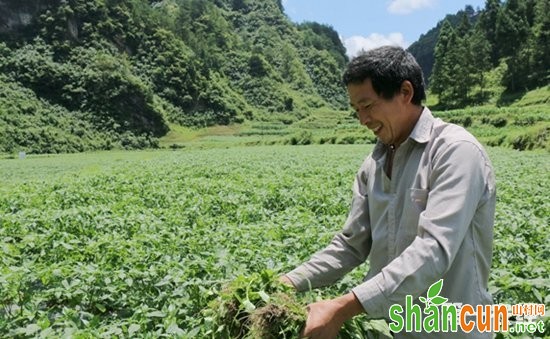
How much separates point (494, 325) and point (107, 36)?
95.1 meters

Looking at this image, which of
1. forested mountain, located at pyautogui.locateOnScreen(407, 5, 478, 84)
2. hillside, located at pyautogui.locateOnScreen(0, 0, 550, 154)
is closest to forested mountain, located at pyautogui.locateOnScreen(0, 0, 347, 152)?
hillside, located at pyautogui.locateOnScreen(0, 0, 550, 154)

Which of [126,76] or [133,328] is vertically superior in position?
Answer: [126,76]

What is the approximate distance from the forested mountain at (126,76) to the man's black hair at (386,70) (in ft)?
186

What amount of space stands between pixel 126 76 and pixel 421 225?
269 feet

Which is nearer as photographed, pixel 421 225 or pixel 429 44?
pixel 421 225

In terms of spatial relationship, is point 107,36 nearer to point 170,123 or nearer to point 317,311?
point 170,123

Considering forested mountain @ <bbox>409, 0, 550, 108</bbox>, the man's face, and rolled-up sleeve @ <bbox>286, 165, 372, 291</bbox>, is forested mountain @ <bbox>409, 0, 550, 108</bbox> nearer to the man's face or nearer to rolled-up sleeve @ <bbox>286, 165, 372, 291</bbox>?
rolled-up sleeve @ <bbox>286, 165, 372, 291</bbox>

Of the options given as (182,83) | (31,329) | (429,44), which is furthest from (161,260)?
(429,44)

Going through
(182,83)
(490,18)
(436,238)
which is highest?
(490,18)

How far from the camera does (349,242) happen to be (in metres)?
2.82

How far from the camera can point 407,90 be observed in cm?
240

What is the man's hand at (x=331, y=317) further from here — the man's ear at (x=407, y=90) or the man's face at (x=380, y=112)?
the man's ear at (x=407, y=90)

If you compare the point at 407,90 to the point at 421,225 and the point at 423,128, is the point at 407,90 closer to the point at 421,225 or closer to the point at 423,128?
the point at 423,128

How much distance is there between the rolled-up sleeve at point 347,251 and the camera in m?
2.76
